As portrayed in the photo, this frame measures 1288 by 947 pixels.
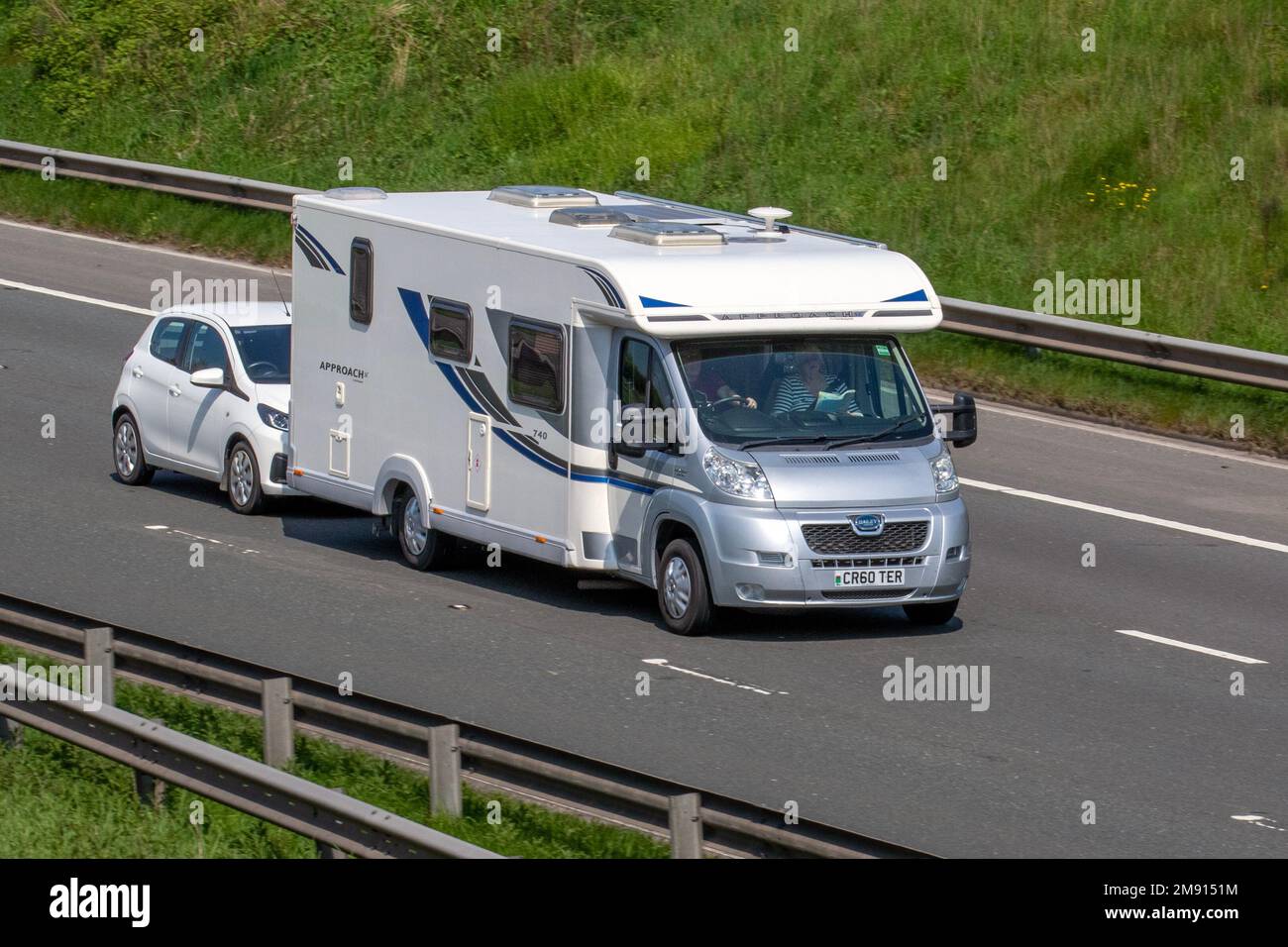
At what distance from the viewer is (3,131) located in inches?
1320

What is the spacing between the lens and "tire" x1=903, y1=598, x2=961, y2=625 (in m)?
14.7

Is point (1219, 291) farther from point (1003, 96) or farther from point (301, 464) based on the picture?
point (301, 464)

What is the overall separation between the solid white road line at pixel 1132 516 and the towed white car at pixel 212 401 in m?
6.11

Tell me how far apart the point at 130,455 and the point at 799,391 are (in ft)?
24.8

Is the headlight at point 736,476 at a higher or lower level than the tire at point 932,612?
higher

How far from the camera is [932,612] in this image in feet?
A: 48.8

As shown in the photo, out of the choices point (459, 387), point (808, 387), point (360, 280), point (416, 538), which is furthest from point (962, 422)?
point (360, 280)

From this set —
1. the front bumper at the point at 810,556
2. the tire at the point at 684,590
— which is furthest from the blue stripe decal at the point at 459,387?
the front bumper at the point at 810,556

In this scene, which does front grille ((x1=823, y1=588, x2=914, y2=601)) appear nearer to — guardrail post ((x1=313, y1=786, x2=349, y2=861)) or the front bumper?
the front bumper

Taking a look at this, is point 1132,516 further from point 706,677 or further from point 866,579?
point 706,677

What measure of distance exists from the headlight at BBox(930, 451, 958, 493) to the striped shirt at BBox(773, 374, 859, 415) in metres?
0.65

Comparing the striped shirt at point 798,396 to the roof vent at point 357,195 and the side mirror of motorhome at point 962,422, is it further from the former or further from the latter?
the roof vent at point 357,195

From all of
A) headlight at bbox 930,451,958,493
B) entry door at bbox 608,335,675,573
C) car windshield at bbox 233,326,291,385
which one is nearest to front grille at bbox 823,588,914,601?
headlight at bbox 930,451,958,493

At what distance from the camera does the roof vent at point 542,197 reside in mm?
16875
